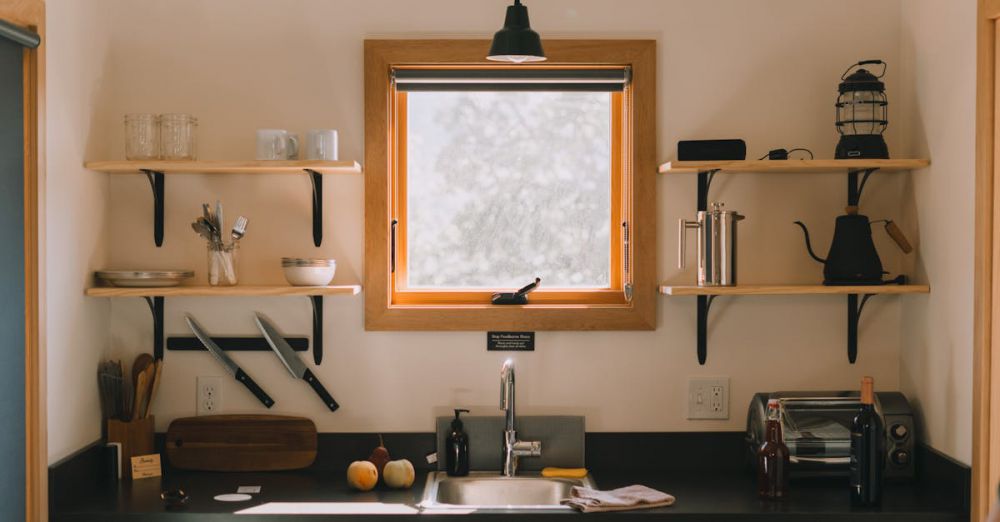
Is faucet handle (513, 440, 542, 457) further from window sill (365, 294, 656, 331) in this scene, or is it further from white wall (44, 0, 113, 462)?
white wall (44, 0, 113, 462)

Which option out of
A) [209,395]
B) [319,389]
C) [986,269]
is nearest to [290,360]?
[319,389]

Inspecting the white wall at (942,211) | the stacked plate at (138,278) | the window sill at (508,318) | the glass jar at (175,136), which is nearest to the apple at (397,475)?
the window sill at (508,318)

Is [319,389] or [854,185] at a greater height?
[854,185]

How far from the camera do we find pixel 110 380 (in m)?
2.77

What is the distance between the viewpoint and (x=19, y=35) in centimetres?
225

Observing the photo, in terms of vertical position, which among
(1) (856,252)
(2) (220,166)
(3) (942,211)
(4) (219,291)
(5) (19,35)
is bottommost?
(4) (219,291)

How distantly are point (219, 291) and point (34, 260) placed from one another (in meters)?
0.49

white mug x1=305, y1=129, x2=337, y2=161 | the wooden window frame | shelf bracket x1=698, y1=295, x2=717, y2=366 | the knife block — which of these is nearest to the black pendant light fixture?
the wooden window frame

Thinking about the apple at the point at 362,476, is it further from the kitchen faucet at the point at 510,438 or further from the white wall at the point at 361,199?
the kitchen faucet at the point at 510,438

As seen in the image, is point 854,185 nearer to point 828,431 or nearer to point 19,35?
point 828,431

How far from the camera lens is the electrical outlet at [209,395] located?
9.55 ft

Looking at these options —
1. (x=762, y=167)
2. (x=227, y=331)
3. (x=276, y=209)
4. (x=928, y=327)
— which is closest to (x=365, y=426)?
(x=227, y=331)

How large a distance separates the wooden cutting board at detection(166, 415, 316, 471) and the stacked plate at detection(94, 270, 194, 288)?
17.0 inches

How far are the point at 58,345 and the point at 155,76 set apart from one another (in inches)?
33.8
